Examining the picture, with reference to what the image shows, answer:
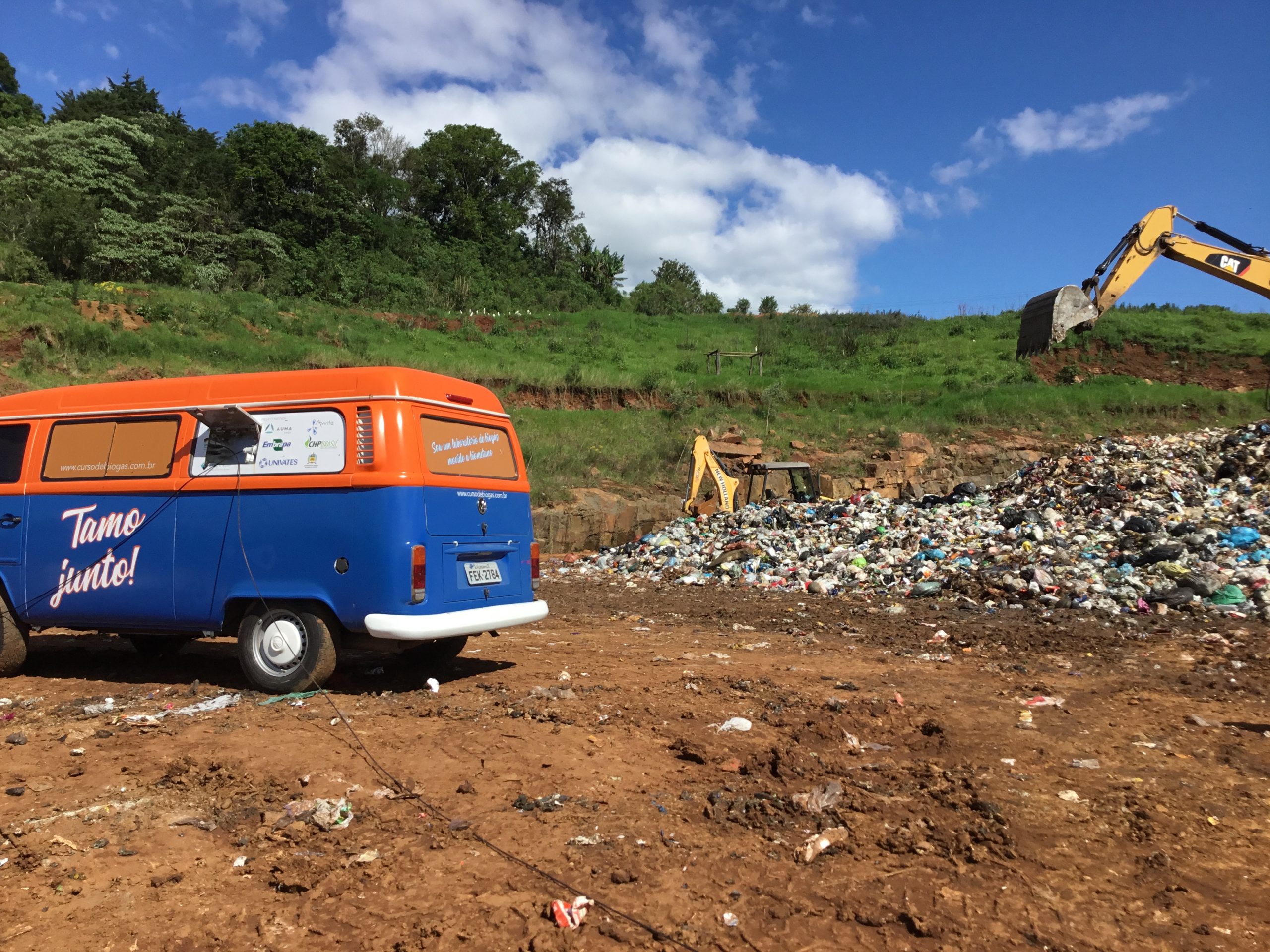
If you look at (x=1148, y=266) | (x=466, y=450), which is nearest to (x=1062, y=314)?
(x=1148, y=266)

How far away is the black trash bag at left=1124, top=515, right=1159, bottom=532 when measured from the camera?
10.1 metres

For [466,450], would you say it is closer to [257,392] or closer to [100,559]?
[257,392]

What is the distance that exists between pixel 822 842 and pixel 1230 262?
14.5 metres

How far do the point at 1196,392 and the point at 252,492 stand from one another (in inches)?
987

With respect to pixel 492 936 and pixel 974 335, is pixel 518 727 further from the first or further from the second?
pixel 974 335

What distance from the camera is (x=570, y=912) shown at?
2.57 metres

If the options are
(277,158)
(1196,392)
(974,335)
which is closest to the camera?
(1196,392)

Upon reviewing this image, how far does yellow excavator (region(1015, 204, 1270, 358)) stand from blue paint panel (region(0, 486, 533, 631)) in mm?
10691

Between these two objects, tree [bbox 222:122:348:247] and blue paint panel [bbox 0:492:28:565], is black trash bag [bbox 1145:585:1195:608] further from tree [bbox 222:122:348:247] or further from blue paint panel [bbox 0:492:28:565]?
tree [bbox 222:122:348:247]

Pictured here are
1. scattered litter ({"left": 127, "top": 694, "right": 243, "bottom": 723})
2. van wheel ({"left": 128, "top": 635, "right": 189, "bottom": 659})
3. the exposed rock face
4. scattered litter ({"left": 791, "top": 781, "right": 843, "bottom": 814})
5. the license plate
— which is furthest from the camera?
the exposed rock face

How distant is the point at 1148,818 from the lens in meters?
3.38

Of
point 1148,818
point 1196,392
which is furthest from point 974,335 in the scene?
point 1148,818

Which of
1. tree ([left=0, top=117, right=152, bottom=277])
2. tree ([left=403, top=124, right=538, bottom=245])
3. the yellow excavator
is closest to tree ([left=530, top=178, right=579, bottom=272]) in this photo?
tree ([left=403, top=124, right=538, bottom=245])

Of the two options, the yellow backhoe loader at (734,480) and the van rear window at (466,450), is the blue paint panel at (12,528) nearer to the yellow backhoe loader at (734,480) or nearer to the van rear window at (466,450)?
the van rear window at (466,450)
